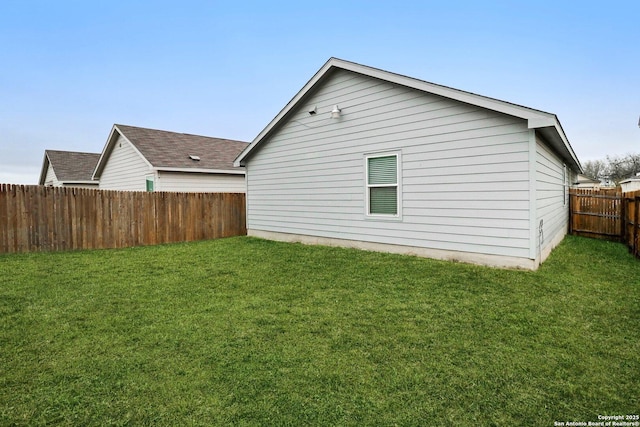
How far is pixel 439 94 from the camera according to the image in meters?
6.58

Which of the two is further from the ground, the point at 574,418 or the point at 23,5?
the point at 23,5

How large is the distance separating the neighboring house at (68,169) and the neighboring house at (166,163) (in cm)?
301

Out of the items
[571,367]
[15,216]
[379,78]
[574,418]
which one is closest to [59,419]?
[574,418]

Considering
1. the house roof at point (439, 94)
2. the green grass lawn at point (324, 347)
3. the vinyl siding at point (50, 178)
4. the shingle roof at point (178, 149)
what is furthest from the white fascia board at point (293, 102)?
the vinyl siding at point (50, 178)

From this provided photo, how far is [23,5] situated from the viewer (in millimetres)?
10859

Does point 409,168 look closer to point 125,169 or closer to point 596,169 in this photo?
point 125,169

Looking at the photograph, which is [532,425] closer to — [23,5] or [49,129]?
[23,5]

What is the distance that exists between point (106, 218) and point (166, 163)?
14.8ft

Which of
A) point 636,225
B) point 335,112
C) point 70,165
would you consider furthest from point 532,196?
point 70,165

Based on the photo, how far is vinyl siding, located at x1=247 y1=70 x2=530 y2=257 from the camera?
19.7ft

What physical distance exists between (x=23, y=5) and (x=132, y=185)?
7371 mm

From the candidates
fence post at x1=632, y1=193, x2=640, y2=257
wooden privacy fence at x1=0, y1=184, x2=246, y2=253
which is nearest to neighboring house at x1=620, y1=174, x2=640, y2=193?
fence post at x1=632, y1=193, x2=640, y2=257

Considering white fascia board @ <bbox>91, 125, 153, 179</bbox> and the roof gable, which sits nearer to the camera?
white fascia board @ <bbox>91, 125, 153, 179</bbox>

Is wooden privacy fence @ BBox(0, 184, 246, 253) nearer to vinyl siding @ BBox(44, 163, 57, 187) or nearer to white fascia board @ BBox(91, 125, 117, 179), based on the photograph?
white fascia board @ BBox(91, 125, 117, 179)
